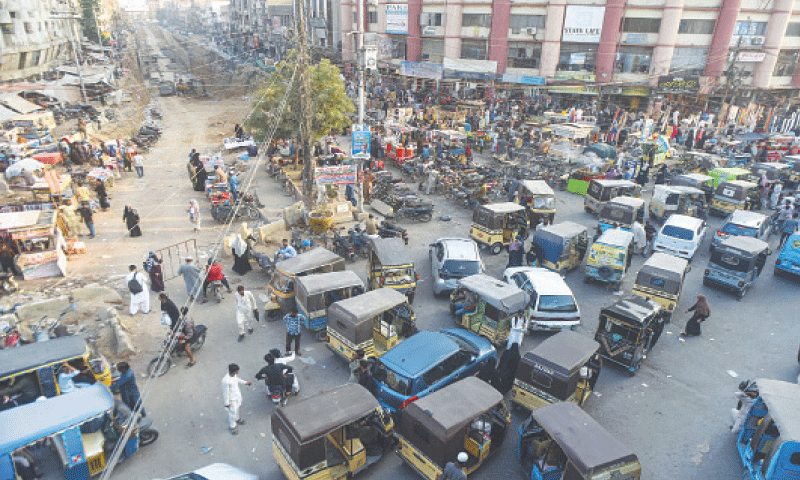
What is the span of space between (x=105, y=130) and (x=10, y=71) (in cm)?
2395

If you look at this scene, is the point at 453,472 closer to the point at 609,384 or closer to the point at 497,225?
the point at 609,384

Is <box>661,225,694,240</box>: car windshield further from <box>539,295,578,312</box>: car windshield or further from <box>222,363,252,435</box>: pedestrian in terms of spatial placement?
<box>222,363,252,435</box>: pedestrian

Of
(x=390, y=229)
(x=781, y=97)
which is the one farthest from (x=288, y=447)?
(x=781, y=97)

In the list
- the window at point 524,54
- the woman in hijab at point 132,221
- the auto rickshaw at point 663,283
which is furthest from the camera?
the window at point 524,54

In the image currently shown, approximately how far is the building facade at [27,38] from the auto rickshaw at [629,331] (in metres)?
48.2

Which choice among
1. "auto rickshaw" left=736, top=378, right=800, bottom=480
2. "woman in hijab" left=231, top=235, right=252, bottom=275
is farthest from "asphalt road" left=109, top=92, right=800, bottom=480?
"auto rickshaw" left=736, top=378, right=800, bottom=480

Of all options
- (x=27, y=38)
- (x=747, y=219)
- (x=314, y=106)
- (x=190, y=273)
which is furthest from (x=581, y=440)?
(x=27, y=38)

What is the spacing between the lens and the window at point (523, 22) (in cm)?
4400

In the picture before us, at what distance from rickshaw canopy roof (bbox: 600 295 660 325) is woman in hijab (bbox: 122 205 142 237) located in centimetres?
1696

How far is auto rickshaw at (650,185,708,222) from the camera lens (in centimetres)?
2072

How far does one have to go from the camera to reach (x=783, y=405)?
8.21m

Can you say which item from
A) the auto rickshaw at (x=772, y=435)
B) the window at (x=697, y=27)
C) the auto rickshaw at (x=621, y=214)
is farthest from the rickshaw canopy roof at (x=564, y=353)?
the window at (x=697, y=27)

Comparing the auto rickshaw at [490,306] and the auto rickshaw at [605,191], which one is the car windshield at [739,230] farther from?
the auto rickshaw at [490,306]

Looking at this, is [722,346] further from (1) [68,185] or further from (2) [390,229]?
(1) [68,185]
